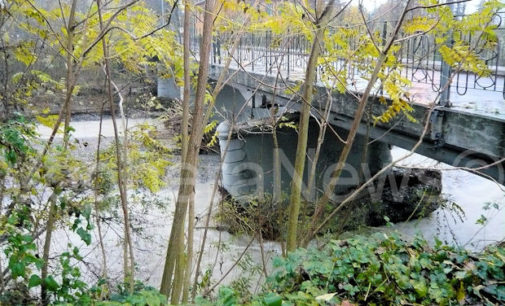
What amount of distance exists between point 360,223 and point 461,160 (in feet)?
14.7

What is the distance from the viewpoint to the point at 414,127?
548 centimetres

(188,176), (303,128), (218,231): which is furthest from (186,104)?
(218,231)

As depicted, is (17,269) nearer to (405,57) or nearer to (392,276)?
(392,276)

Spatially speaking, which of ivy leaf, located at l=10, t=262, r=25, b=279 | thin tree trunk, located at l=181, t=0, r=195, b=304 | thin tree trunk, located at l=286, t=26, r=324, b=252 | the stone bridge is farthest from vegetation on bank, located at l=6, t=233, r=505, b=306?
the stone bridge

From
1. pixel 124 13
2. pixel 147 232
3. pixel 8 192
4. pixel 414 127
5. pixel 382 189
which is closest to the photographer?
pixel 8 192

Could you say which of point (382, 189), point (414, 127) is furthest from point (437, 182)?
point (414, 127)

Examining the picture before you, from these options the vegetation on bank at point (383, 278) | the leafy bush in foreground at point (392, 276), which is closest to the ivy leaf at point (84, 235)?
the vegetation on bank at point (383, 278)

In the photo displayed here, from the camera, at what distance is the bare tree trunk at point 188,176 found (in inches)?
117

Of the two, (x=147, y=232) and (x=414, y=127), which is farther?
(x=147, y=232)

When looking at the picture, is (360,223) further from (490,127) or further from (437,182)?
(490,127)

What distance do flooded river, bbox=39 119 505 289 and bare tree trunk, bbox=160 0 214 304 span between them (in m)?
1.31

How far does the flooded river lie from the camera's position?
6.69 metres

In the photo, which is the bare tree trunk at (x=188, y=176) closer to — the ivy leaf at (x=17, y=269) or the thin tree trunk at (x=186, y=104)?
the thin tree trunk at (x=186, y=104)

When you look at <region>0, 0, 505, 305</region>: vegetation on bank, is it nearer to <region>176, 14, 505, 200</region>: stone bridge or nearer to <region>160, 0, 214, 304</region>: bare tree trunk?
<region>160, 0, 214, 304</region>: bare tree trunk
